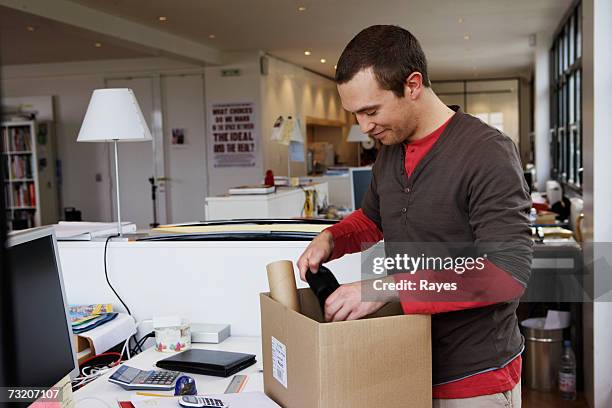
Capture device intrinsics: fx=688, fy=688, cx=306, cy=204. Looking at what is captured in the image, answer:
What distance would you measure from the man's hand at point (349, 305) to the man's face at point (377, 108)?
0.32m

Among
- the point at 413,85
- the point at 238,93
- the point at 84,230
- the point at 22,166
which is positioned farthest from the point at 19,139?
the point at 413,85

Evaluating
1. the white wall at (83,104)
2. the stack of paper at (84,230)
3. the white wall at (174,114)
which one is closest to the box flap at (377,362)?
the stack of paper at (84,230)

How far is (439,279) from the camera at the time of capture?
1203 millimetres

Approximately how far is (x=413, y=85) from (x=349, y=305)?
1.43 ft

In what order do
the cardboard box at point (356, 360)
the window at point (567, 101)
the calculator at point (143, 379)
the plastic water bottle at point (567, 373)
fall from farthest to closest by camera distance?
the window at point (567, 101)
the plastic water bottle at point (567, 373)
the calculator at point (143, 379)
the cardboard box at point (356, 360)

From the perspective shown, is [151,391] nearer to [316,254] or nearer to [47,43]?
[316,254]

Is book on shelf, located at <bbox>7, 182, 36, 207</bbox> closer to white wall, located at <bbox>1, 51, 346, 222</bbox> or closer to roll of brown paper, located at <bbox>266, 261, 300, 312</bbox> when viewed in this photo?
white wall, located at <bbox>1, 51, 346, 222</bbox>

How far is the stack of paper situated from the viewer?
2.37 metres

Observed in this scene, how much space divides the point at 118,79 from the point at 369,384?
9487 mm

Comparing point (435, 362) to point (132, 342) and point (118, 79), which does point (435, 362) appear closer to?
point (132, 342)

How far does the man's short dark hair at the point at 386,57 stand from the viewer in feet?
4.19

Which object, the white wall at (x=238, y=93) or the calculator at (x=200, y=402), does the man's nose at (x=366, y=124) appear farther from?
the white wall at (x=238, y=93)

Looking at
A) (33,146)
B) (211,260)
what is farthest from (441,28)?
(211,260)

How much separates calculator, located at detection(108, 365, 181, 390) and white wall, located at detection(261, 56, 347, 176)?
24.6 feet
